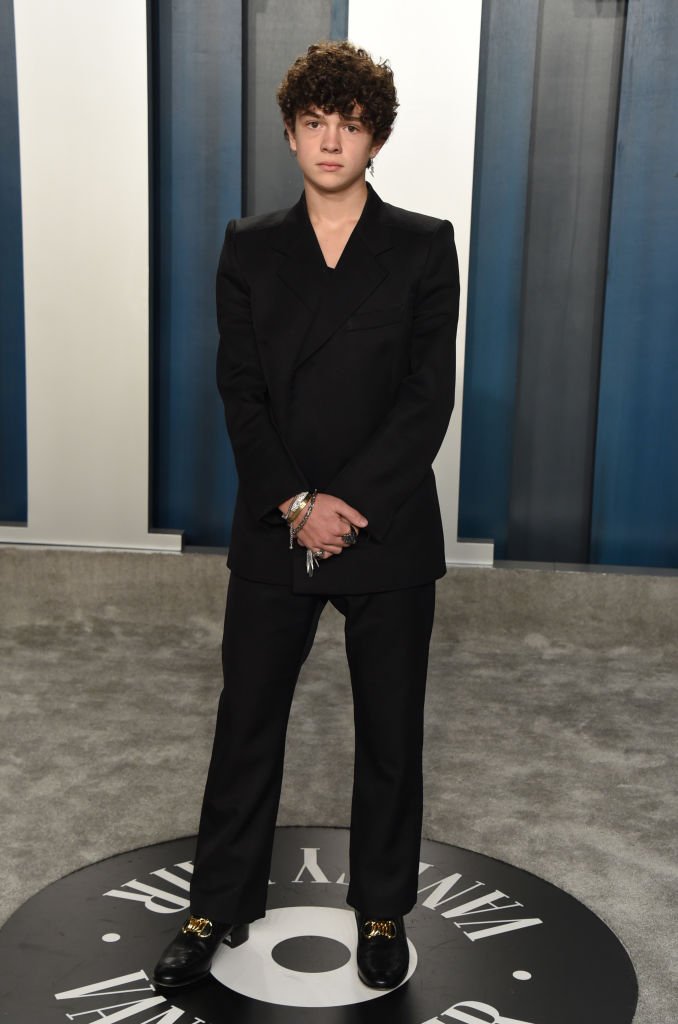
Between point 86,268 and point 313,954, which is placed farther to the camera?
point 86,268

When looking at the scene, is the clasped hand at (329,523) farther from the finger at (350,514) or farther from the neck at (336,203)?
the neck at (336,203)

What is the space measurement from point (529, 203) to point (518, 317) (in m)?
0.41

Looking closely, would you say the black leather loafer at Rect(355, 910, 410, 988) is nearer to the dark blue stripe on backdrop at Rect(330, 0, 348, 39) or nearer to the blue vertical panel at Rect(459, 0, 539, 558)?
the blue vertical panel at Rect(459, 0, 539, 558)

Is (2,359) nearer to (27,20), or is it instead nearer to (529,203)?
(27,20)

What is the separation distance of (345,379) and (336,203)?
0.31 meters

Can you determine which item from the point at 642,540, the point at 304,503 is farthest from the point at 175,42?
the point at 304,503

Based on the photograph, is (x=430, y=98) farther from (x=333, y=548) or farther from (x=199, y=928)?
(x=199, y=928)

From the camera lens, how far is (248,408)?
2041mm

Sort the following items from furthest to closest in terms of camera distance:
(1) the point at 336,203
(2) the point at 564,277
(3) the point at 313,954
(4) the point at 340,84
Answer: (2) the point at 564,277 → (3) the point at 313,954 → (1) the point at 336,203 → (4) the point at 340,84

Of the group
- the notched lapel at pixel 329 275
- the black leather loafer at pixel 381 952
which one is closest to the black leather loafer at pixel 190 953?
the black leather loafer at pixel 381 952

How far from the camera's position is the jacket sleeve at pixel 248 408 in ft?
6.58

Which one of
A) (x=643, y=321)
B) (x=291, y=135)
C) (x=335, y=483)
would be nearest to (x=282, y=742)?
(x=335, y=483)

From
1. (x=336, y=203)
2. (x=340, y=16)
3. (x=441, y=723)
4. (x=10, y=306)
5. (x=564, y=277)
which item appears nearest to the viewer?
(x=336, y=203)

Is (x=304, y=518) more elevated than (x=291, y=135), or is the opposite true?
(x=291, y=135)
